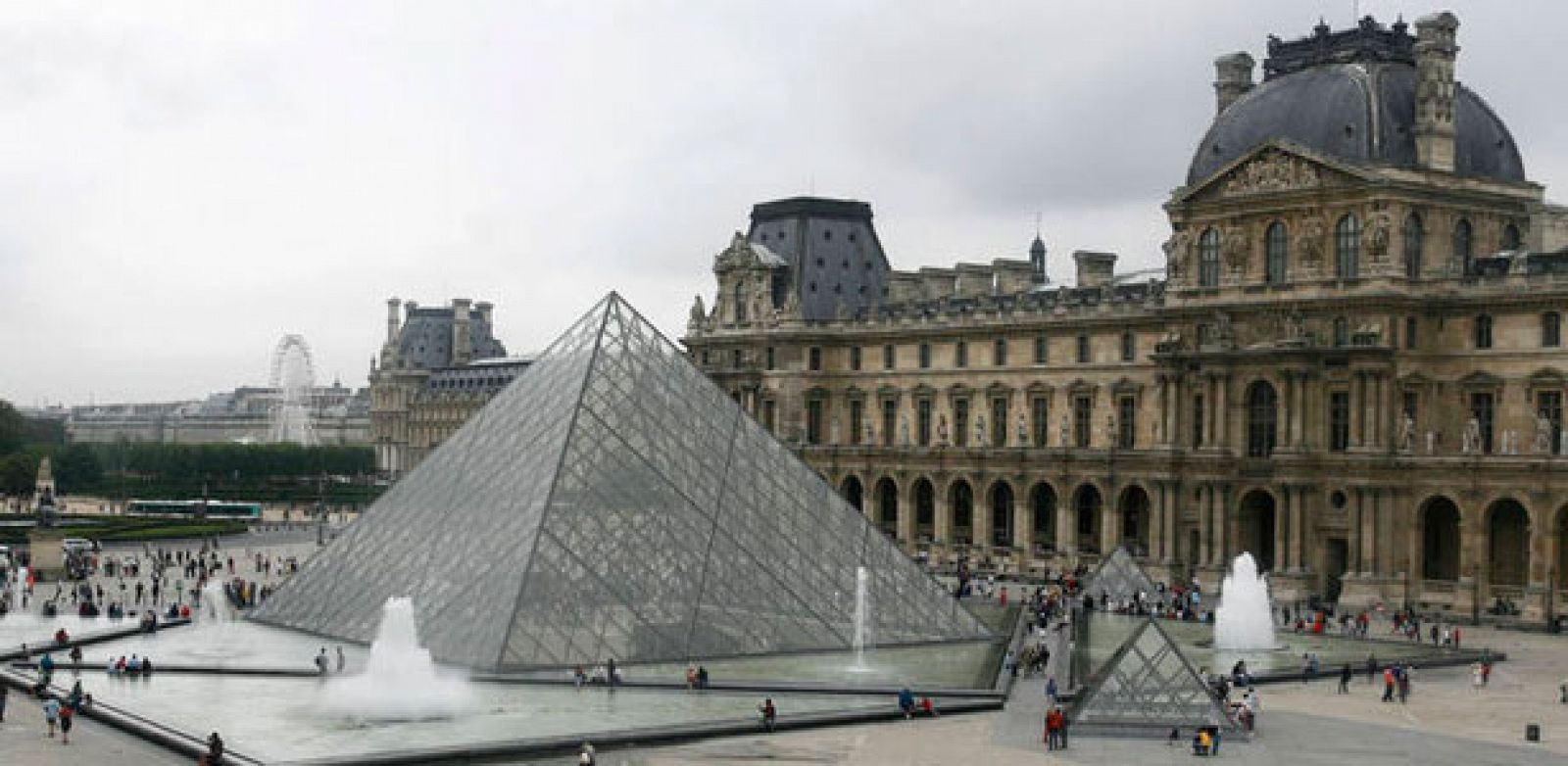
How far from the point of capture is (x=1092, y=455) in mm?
60094

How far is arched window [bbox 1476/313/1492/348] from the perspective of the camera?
50625 millimetres

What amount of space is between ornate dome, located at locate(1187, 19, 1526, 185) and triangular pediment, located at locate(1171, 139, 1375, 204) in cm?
47

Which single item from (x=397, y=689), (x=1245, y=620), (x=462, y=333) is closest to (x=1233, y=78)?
(x=1245, y=620)

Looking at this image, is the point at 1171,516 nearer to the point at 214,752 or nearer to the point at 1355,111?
the point at 1355,111

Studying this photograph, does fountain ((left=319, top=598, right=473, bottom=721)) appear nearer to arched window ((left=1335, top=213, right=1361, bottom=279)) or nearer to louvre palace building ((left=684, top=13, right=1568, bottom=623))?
louvre palace building ((left=684, top=13, right=1568, bottom=623))

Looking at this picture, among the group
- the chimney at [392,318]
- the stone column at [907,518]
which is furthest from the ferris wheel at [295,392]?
the stone column at [907,518]

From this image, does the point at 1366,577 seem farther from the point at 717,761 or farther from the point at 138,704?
the point at 138,704

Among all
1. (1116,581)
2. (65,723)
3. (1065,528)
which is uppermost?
(1065,528)

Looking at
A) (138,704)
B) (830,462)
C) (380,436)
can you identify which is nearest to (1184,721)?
(138,704)

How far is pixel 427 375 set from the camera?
139750 millimetres

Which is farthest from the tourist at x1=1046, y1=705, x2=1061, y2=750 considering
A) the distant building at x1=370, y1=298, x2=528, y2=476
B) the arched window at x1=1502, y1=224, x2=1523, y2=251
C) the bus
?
the distant building at x1=370, y1=298, x2=528, y2=476

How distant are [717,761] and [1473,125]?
116ft

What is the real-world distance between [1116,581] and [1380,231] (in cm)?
1168

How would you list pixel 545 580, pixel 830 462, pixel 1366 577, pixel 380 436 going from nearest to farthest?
pixel 545 580
pixel 1366 577
pixel 830 462
pixel 380 436
